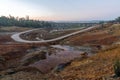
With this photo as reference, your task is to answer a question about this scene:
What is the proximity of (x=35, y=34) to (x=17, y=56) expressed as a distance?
81.5m

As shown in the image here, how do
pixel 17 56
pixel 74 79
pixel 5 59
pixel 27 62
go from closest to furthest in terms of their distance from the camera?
pixel 74 79 < pixel 27 62 < pixel 5 59 < pixel 17 56

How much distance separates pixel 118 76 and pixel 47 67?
2037cm

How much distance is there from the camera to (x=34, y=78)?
109ft

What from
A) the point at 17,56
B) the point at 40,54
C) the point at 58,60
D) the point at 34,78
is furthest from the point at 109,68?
the point at 17,56

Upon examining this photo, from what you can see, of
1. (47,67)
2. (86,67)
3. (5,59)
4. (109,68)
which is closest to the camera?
(109,68)

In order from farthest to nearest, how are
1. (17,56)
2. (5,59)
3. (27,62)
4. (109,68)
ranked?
(17,56)
(5,59)
(27,62)
(109,68)

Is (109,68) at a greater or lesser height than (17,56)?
greater

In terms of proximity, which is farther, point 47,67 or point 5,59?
point 5,59

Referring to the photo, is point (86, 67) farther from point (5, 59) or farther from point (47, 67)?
point (5, 59)

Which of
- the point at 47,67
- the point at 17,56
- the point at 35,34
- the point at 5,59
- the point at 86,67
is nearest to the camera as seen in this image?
the point at 86,67

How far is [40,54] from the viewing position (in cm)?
5981

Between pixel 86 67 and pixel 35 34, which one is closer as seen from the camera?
pixel 86 67

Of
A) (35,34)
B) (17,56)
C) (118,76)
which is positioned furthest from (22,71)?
(35,34)

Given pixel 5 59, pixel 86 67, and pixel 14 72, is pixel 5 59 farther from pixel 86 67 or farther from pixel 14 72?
pixel 86 67
